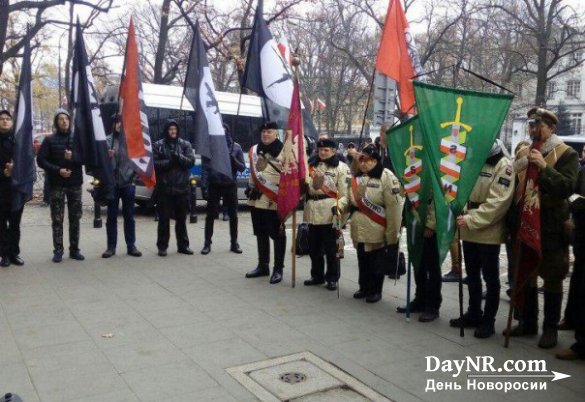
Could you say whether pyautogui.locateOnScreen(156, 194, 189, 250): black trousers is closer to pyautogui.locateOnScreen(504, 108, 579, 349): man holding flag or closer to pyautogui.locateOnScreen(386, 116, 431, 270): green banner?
pyautogui.locateOnScreen(386, 116, 431, 270): green banner

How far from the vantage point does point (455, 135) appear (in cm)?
461

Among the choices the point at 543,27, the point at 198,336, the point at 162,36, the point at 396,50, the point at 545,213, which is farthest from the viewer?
the point at 543,27

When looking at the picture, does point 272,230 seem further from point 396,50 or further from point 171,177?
point 396,50

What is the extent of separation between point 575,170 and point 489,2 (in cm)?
2586

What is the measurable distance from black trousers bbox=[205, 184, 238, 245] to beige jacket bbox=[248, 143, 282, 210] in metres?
1.88

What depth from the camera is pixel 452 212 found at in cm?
473

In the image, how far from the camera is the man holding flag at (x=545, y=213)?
4484 millimetres

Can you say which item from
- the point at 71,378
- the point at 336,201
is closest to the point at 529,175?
the point at 336,201

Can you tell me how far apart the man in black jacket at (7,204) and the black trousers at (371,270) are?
A: 4.64 m

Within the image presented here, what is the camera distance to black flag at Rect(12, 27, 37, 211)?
7.35m

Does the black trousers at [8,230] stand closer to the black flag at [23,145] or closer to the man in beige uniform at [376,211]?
the black flag at [23,145]

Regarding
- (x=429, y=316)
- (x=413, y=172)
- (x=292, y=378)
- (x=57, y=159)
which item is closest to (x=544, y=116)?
(x=413, y=172)

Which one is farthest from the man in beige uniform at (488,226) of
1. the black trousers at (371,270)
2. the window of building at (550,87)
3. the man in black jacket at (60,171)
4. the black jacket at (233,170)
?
the window of building at (550,87)

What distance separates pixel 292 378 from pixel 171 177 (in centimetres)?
494
